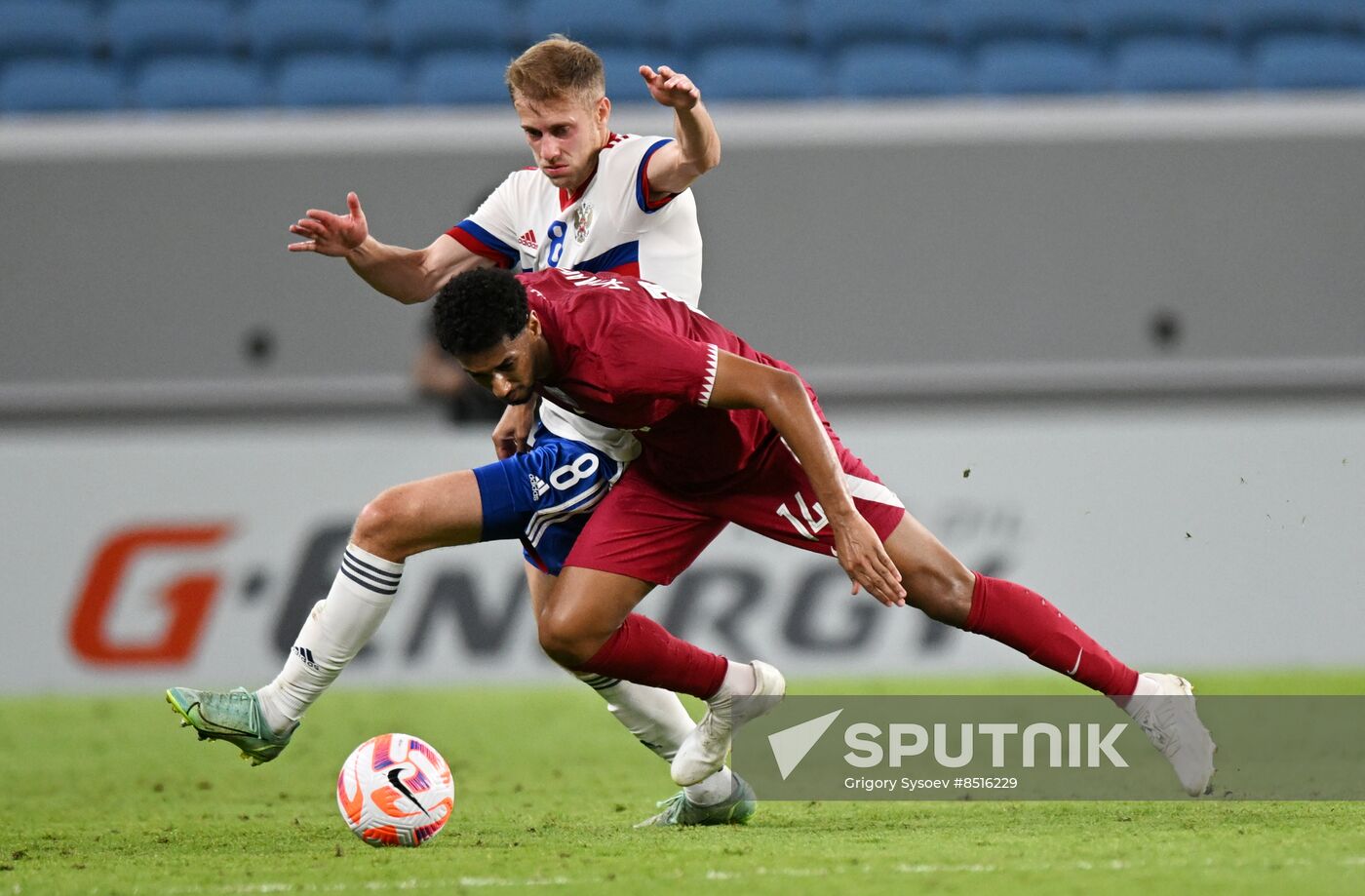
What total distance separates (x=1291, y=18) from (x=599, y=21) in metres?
4.90

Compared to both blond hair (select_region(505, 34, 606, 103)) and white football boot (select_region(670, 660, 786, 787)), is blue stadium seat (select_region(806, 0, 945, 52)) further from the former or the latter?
white football boot (select_region(670, 660, 786, 787))

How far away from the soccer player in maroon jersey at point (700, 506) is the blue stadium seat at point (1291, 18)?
A: 838 cm

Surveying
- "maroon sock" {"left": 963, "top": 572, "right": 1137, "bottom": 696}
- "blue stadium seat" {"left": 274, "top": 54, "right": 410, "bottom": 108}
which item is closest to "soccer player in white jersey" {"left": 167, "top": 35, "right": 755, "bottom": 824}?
"maroon sock" {"left": 963, "top": 572, "right": 1137, "bottom": 696}

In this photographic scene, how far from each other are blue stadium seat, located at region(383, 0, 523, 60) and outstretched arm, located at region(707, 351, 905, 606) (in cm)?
800

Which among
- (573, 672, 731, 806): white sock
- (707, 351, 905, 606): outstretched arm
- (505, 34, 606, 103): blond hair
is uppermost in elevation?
(505, 34, 606, 103): blond hair

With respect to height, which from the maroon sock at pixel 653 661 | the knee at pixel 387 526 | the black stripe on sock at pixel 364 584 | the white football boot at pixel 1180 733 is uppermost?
the knee at pixel 387 526

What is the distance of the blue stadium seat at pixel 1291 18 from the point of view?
12078 millimetres

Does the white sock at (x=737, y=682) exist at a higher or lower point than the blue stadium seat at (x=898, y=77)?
lower

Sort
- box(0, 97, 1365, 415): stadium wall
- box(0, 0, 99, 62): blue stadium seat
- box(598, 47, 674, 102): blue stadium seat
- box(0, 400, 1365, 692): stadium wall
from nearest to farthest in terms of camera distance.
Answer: box(0, 400, 1365, 692): stadium wall → box(0, 97, 1365, 415): stadium wall → box(598, 47, 674, 102): blue stadium seat → box(0, 0, 99, 62): blue stadium seat

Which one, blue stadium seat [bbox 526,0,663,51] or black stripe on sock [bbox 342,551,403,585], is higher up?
blue stadium seat [bbox 526,0,663,51]

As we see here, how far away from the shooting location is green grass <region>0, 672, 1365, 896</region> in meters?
4.02

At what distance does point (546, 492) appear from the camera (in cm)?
499

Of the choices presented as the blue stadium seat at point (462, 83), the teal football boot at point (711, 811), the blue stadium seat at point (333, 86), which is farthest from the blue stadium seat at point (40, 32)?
the teal football boot at point (711, 811)

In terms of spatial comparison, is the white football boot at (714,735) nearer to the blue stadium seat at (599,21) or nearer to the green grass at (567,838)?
the green grass at (567,838)
